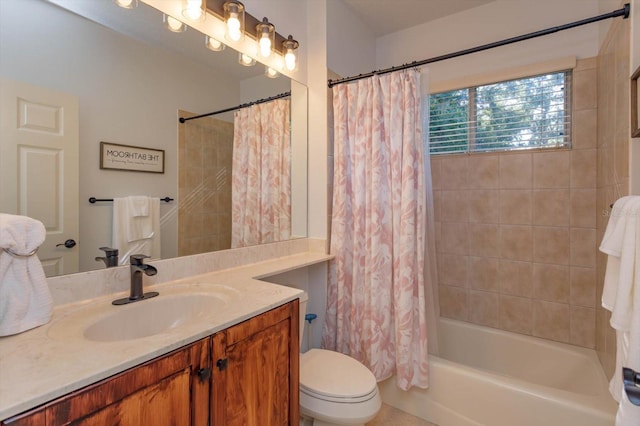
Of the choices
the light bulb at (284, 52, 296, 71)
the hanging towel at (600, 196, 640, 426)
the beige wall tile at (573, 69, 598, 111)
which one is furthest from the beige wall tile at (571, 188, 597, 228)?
the light bulb at (284, 52, 296, 71)

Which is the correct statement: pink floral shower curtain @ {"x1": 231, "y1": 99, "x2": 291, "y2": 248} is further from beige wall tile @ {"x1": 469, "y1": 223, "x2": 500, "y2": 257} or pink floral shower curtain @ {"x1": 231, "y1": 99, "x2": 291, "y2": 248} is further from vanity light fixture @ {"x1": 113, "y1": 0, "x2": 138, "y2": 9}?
beige wall tile @ {"x1": 469, "y1": 223, "x2": 500, "y2": 257}

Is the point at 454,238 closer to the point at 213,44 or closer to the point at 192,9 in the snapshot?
the point at 213,44

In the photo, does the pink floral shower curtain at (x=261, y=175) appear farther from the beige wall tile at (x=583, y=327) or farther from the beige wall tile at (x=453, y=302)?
the beige wall tile at (x=583, y=327)

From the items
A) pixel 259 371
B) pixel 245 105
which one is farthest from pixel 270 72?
pixel 259 371

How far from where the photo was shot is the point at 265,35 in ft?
5.70

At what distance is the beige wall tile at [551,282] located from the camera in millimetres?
2055

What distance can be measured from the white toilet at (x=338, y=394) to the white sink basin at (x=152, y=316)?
1.61ft

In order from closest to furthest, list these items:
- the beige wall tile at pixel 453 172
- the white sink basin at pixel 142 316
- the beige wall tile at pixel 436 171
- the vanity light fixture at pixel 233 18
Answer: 1. the white sink basin at pixel 142 316
2. the vanity light fixture at pixel 233 18
3. the beige wall tile at pixel 453 172
4. the beige wall tile at pixel 436 171

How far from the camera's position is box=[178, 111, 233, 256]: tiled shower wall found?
1485 millimetres

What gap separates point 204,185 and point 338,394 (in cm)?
120

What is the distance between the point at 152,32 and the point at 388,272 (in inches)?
67.5

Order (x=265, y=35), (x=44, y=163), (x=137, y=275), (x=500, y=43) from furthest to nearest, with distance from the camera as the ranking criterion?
1. (x=265, y=35)
2. (x=500, y=43)
3. (x=137, y=275)
4. (x=44, y=163)

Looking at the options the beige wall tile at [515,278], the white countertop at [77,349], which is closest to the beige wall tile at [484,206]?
the beige wall tile at [515,278]

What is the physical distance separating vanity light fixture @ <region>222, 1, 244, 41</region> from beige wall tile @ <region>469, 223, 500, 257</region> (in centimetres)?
207
